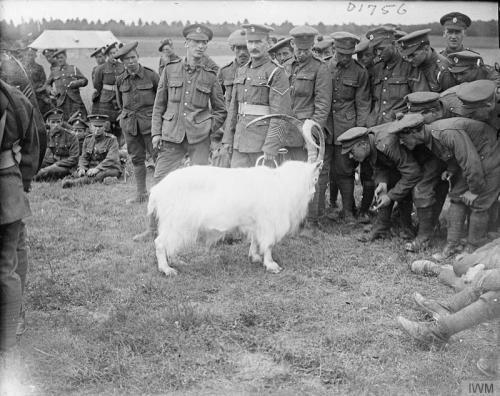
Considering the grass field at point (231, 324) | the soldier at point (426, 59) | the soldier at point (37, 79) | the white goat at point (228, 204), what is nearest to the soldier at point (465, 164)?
the grass field at point (231, 324)

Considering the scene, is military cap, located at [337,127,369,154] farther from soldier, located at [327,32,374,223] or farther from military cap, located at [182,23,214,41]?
military cap, located at [182,23,214,41]

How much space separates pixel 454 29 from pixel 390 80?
1072 millimetres

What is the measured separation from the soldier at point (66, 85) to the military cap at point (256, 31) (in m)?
7.33

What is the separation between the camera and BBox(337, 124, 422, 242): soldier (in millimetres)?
6463

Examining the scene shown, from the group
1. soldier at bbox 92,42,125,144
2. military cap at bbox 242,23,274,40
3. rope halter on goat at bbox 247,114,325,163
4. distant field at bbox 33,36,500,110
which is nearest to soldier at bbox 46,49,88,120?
soldier at bbox 92,42,125,144

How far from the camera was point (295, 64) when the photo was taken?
290 inches

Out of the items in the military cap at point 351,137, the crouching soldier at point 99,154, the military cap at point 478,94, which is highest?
the military cap at point 478,94

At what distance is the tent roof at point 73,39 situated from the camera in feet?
42.5

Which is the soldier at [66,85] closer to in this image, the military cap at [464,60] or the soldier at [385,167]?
the soldier at [385,167]

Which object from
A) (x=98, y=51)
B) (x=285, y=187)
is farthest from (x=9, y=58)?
(x=98, y=51)

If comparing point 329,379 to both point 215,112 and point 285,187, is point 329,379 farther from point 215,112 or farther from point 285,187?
point 215,112

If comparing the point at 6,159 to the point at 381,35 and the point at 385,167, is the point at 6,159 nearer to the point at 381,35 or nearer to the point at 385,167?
the point at 385,167

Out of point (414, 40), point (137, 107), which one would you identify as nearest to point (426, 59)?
point (414, 40)

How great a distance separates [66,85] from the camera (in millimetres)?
12516
